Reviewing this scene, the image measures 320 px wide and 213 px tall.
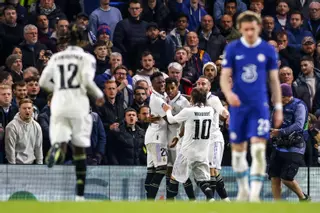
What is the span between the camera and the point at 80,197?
52.1 ft

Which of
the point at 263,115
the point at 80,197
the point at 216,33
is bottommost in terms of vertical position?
the point at 80,197

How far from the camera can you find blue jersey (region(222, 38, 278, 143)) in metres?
15.0

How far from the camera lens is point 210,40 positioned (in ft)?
82.0

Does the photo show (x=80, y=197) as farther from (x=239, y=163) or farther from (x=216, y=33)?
(x=216, y=33)

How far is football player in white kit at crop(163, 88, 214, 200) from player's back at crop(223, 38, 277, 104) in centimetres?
442

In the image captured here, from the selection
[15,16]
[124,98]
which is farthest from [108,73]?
[15,16]

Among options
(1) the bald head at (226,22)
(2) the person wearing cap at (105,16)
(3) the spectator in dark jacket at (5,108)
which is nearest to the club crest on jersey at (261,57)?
(3) the spectator in dark jacket at (5,108)

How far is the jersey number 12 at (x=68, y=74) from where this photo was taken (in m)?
15.8

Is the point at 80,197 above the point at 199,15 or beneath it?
beneath

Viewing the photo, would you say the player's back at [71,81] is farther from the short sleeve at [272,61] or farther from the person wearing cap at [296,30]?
the person wearing cap at [296,30]

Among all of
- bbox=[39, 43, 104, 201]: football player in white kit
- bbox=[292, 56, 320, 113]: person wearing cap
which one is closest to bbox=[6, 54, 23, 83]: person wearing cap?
bbox=[292, 56, 320, 113]: person wearing cap

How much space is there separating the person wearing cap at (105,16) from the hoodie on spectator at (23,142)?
173 inches

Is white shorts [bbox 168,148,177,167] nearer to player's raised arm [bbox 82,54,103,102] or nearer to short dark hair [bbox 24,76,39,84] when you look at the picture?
short dark hair [bbox 24,76,39,84]

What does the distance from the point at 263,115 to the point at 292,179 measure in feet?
18.9
